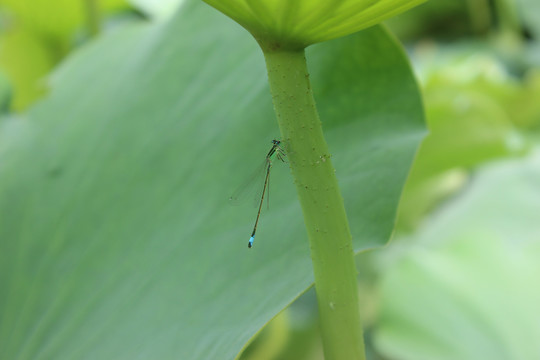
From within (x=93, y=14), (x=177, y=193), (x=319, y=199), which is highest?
(x=93, y=14)

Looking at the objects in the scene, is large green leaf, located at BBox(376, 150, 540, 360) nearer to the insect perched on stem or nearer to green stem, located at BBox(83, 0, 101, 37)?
the insect perched on stem

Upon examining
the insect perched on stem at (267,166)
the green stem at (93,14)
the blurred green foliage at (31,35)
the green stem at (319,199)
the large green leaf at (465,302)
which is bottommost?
the green stem at (319,199)

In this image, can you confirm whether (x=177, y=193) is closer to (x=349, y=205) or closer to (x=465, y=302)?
(x=349, y=205)

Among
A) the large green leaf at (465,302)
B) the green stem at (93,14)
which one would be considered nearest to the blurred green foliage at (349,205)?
the large green leaf at (465,302)

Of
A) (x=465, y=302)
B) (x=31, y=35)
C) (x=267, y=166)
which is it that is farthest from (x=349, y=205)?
(x=31, y=35)

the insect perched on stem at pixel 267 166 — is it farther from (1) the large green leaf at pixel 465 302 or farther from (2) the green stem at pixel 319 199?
(1) the large green leaf at pixel 465 302

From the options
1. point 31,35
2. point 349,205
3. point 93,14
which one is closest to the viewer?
point 349,205
